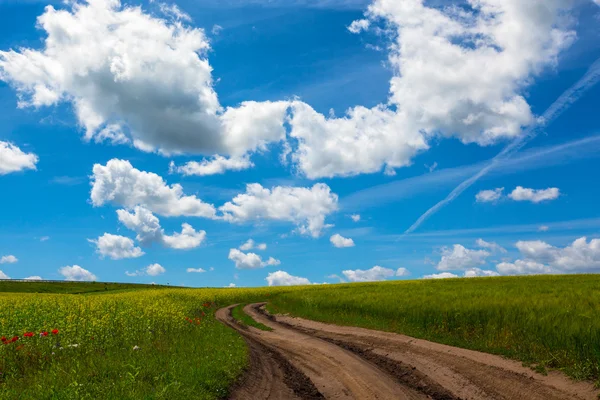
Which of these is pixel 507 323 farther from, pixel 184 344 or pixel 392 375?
pixel 184 344

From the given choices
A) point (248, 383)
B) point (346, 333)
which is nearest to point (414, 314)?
point (346, 333)

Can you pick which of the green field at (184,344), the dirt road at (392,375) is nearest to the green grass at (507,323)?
the green field at (184,344)

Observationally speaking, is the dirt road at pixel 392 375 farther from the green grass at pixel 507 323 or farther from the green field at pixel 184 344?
the green grass at pixel 507 323

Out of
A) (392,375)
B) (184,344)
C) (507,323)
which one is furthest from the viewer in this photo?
(507,323)

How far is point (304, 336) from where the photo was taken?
23531 mm

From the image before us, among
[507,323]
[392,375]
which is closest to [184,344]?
[392,375]

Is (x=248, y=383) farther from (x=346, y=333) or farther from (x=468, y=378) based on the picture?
(x=346, y=333)

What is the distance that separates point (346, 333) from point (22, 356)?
15.2 meters

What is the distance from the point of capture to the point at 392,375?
15094mm

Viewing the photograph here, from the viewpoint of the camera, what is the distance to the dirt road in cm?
1266

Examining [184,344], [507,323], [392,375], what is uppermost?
[507,323]

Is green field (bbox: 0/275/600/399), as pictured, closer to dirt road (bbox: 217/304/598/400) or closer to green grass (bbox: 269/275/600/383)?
green grass (bbox: 269/275/600/383)

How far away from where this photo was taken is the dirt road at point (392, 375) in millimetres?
12664

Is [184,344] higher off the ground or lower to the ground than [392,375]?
higher
